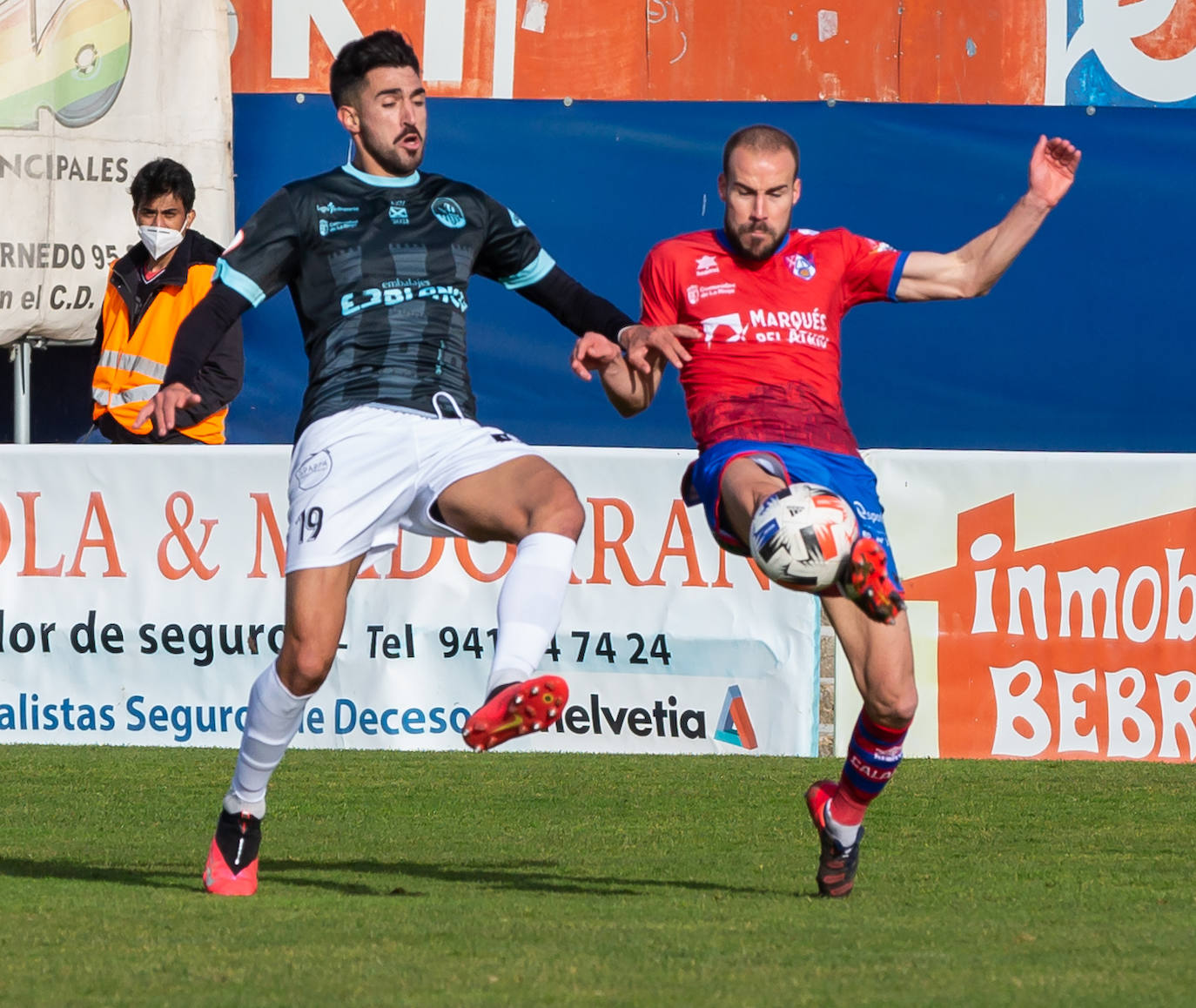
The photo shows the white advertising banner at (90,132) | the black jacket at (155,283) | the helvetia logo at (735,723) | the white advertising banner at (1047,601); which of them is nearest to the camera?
the white advertising banner at (1047,601)

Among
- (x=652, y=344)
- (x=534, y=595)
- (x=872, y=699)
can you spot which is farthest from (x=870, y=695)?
(x=652, y=344)

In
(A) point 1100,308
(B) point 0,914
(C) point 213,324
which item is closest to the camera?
(B) point 0,914

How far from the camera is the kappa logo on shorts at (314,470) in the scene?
5.89 metres

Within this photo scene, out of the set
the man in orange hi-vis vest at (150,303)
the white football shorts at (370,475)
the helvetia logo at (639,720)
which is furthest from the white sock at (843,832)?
the man in orange hi-vis vest at (150,303)

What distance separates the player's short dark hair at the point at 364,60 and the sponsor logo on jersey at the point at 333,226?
14.0 inches

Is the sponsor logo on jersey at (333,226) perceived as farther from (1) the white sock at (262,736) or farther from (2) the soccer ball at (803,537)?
(2) the soccer ball at (803,537)

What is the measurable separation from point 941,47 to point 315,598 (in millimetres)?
8183

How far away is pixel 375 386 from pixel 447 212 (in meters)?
0.57

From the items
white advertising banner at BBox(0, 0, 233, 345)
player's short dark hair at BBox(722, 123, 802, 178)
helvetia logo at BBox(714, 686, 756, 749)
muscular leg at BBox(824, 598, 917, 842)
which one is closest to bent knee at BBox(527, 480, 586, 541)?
muscular leg at BBox(824, 598, 917, 842)

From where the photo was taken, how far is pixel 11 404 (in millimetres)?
13531

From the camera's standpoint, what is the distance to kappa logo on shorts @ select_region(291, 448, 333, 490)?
19.3ft

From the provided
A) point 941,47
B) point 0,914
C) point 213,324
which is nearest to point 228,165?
point 941,47

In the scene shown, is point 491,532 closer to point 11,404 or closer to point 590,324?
point 590,324

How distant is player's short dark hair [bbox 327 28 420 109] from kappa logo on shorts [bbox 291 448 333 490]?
102 centimetres
